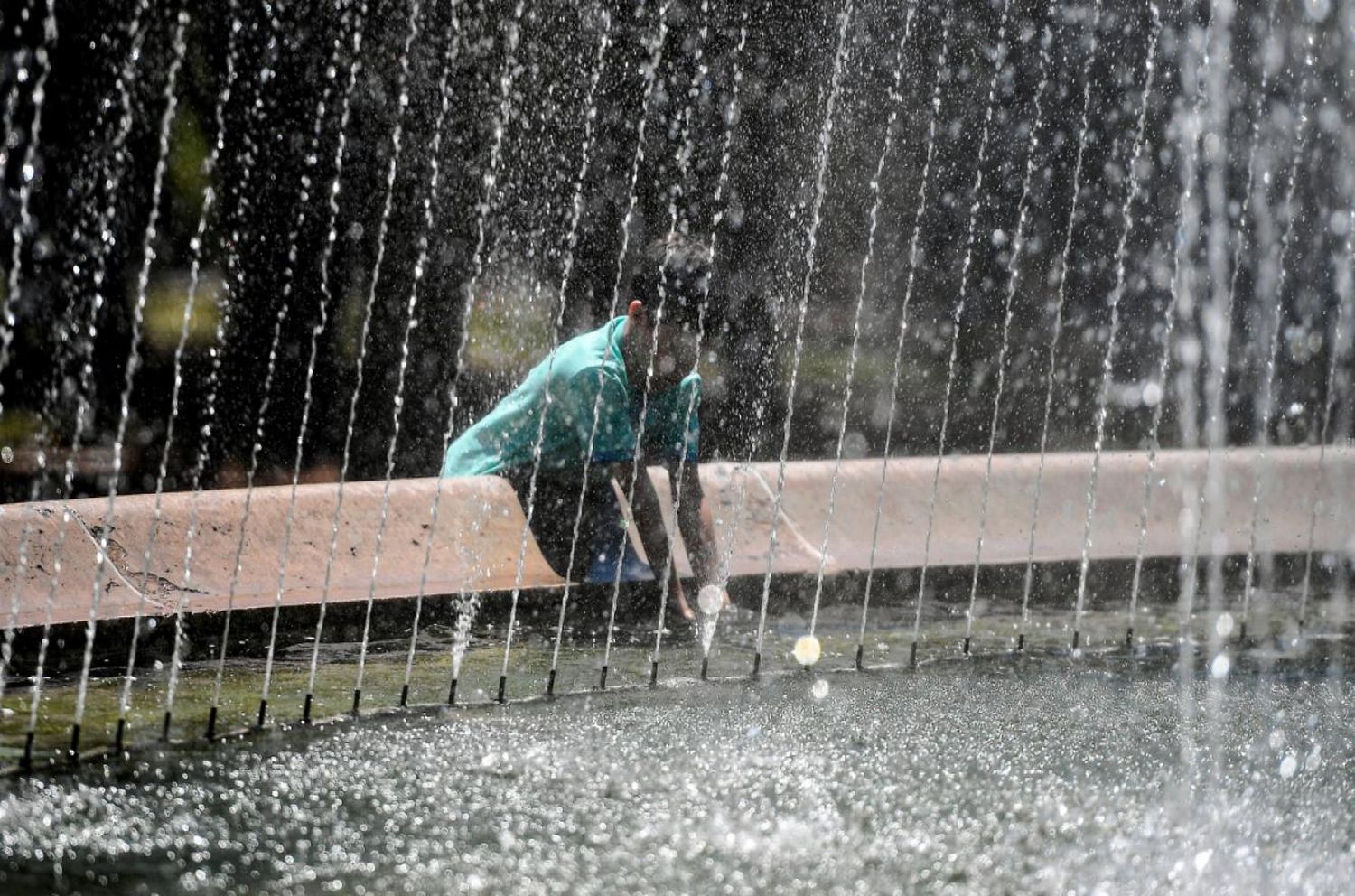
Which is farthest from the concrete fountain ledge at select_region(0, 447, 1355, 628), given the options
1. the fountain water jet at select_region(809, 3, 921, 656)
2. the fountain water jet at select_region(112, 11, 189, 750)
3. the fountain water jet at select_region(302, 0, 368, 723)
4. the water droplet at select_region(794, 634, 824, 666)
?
the fountain water jet at select_region(302, 0, 368, 723)

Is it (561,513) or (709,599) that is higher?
(561,513)

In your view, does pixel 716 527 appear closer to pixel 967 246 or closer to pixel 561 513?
pixel 561 513

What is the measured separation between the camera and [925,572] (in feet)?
17.0

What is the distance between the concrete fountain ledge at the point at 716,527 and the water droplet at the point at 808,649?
1.54 ft

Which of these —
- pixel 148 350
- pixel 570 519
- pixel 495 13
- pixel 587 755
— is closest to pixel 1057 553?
pixel 570 519

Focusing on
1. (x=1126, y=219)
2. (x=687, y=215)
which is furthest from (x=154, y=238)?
(x=1126, y=219)

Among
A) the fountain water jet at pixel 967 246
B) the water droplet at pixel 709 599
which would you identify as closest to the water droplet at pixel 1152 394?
the fountain water jet at pixel 967 246

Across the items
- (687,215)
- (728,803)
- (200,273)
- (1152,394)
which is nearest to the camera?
(728,803)

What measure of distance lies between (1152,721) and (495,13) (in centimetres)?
623

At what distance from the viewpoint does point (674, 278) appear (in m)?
4.26

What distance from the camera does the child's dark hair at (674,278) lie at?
4.26 metres

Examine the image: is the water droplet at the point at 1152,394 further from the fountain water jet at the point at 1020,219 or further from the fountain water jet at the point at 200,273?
the fountain water jet at the point at 200,273

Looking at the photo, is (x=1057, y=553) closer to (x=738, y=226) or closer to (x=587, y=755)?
(x=587, y=755)

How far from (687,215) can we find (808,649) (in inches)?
195
